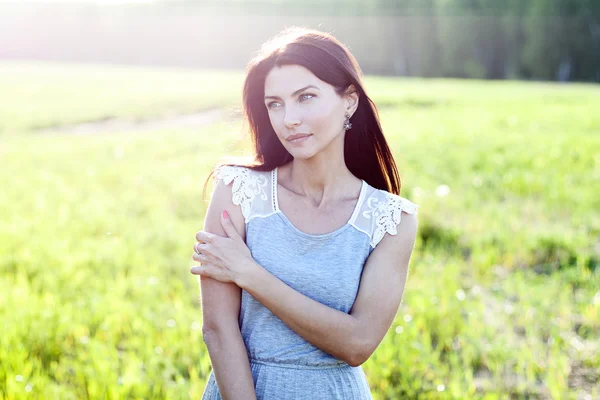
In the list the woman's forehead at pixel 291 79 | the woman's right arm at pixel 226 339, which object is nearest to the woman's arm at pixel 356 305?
the woman's right arm at pixel 226 339

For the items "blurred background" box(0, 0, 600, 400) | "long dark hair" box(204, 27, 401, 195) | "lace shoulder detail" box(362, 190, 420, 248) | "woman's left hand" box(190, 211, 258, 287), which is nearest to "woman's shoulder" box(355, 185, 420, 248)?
"lace shoulder detail" box(362, 190, 420, 248)

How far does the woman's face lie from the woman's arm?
0.40 metres

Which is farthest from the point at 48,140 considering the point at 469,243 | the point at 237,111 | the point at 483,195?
the point at 237,111

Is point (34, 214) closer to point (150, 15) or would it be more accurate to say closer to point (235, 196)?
point (235, 196)

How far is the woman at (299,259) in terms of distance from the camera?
2.05m

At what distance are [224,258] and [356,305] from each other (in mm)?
456

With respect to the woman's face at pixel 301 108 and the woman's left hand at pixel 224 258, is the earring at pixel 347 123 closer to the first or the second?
the woman's face at pixel 301 108

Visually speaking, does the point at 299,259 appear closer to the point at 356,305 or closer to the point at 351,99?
the point at 356,305

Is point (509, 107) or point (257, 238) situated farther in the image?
point (509, 107)

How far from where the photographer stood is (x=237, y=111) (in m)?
2.60

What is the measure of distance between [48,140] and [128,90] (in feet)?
41.8

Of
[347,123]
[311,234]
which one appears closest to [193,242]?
[347,123]

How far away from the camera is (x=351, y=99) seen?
233 centimetres

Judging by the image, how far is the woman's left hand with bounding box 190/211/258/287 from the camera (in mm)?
2023
